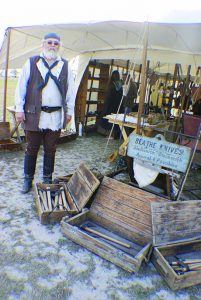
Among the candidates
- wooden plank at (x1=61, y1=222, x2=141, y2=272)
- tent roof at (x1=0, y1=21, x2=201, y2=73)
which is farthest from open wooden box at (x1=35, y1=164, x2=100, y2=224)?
tent roof at (x1=0, y1=21, x2=201, y2=73)

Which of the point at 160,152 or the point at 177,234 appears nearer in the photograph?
the point at 177,234

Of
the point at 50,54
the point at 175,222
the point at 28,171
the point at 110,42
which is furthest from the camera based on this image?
the point at 110,42

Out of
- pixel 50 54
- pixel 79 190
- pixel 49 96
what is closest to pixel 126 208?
pixel 79 190

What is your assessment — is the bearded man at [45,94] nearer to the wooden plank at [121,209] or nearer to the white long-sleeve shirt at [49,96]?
the white long-sleeve shirt at [49,96]

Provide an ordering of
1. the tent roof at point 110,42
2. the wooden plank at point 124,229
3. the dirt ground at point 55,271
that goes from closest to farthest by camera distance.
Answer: the dirt ground at point 55,271, the wooden plank at point 124,229, the tent roof at point 110,42

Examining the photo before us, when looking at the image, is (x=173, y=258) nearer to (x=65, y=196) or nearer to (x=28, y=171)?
(x=65, y=196)

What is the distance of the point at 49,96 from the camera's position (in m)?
3.21

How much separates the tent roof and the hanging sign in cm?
195

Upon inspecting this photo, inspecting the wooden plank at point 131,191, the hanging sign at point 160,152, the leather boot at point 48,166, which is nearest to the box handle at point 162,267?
the wooden plank at point 131,191

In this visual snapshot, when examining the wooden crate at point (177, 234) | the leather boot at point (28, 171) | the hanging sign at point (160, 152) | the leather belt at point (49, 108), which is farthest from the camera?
the leather boot at point (28, 171)

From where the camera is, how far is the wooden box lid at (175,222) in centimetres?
245

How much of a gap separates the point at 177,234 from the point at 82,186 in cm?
112

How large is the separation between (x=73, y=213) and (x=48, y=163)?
88cm

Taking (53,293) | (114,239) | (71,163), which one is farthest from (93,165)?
(53,293)
